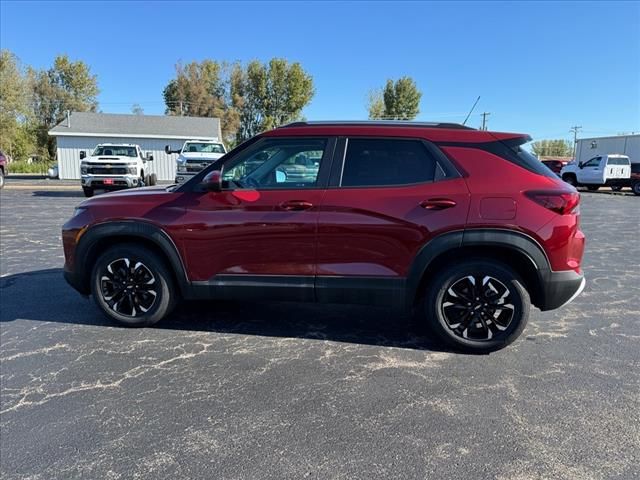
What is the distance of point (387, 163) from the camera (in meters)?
3.81

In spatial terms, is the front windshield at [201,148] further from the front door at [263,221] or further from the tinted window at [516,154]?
the tinted window at [516,154]

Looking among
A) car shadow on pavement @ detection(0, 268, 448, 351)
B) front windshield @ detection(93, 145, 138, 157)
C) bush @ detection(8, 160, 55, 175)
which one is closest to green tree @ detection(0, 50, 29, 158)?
bush @ detection(8, 160, 55, 175)

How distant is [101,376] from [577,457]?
320cm

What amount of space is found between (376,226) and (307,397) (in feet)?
4.67

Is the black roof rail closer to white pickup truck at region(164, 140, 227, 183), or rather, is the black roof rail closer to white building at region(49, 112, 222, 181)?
white pickup truck at region(164, 140, 227, 183)

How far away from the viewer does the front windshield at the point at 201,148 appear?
60.1 ft

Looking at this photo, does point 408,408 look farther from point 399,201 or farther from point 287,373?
point 399,201

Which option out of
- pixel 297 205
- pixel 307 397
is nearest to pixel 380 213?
pixel 297 205

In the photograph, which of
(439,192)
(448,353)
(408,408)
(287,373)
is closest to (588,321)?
(448,353)

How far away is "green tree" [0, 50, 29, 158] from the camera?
43500mm

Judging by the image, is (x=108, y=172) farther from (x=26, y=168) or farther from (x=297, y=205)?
(x=26, y=168)

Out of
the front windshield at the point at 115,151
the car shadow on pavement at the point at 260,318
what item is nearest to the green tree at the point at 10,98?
the front windshield at the point at 115,151

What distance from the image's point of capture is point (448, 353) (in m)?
3.85

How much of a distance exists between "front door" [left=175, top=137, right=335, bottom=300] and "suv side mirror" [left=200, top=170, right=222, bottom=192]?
0.08 m
